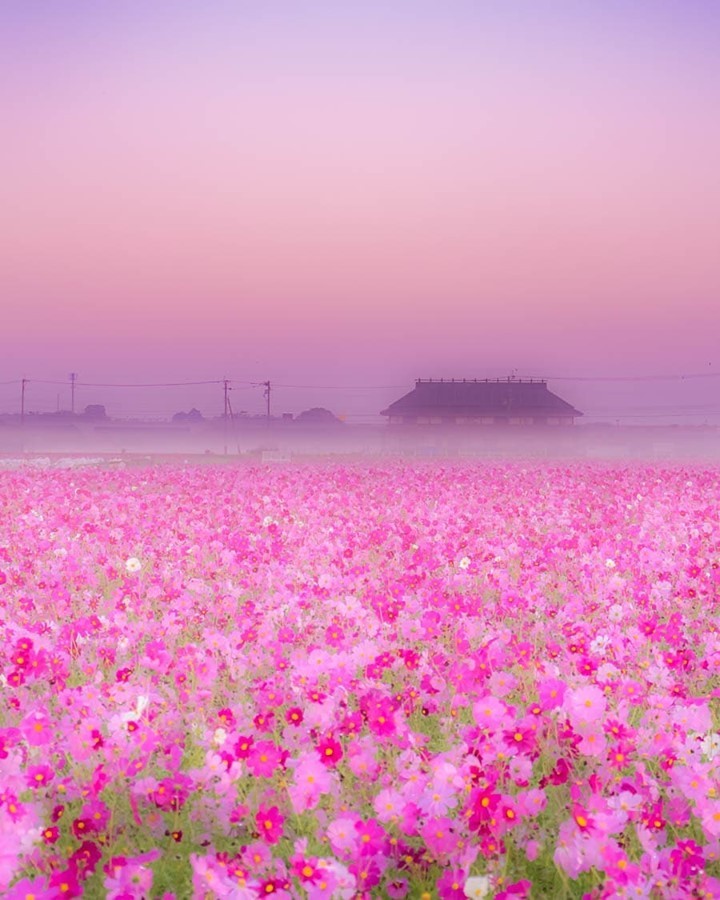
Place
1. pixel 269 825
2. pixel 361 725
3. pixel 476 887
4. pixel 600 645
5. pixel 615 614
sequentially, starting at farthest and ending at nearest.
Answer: pixel 615 614, pixel 600 645, pixel 361 725, pixel 269 825, pixel 476 887

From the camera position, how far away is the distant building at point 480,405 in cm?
8012

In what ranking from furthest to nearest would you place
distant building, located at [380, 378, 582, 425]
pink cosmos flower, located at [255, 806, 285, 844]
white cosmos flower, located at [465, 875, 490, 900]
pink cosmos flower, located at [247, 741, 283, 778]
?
1. distant building, located at [380, 378, 582, 425]
2. pink cosmos flower, located at [247, 741, 283, 778]
3. pink cosmos flower, located at [255, 806, 285, 844]
4. white cosmos flower, located at [465, 875, 490, 900]

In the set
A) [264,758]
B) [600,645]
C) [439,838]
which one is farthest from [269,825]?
[600,645]

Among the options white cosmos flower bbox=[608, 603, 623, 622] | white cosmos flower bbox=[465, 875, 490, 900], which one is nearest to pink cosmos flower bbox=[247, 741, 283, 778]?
white cosmos flower bbox=[465, 875, 490, 900]

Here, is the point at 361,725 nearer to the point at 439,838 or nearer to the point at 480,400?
the point at 439,838

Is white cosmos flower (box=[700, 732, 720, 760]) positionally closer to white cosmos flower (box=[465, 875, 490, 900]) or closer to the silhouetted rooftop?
white cosmos flower (box=[465, 875, 490, 900])

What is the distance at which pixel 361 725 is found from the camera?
3.87 meters

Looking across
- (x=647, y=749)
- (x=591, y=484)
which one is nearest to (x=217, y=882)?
(x=647, y=749)

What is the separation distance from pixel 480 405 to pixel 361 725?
79.1 meters

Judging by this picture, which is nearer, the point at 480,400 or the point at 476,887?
the point at 476,887

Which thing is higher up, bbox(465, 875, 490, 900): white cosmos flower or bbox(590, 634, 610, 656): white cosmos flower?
bbox(590, 634, 610, 656): white cosmos flower

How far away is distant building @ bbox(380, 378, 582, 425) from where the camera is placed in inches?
3155

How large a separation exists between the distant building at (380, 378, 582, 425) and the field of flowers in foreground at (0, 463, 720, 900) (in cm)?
7057

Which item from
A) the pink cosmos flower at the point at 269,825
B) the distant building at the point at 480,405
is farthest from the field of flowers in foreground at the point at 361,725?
the distant building at the point at 480,405
